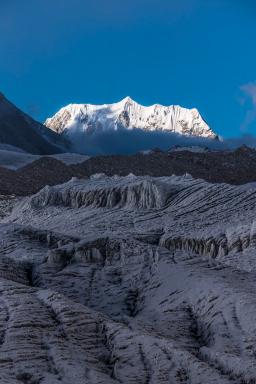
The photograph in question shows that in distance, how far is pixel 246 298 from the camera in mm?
10766

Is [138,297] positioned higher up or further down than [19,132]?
further down

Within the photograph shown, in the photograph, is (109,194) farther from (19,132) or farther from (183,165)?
(19,132)

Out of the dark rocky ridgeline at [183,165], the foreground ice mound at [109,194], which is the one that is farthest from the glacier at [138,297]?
the dark rocky ridgeline at [183,165]

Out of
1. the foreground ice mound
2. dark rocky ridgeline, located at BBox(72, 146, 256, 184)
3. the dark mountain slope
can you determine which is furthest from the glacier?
the dark mountain slope

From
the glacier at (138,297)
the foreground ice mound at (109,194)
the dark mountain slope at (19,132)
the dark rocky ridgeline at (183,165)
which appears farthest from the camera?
the dark mountain slope at (19,132)

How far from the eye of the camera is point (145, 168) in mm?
43750

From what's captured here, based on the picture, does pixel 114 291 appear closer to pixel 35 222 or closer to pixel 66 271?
pixel 66 271

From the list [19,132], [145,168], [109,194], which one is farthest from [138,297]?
[19,132]

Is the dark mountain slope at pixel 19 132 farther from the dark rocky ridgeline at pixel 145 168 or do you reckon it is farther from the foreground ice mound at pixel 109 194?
the foreground ice mound at pixel 109 194

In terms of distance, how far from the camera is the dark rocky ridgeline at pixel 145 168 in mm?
42556

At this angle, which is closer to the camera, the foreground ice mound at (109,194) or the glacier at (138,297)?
the glacier at (138,297)

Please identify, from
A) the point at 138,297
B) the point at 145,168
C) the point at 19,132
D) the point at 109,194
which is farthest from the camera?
the point at 19,132

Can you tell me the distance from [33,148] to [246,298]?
107m

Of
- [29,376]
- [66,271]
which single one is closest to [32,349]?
[29,376]
